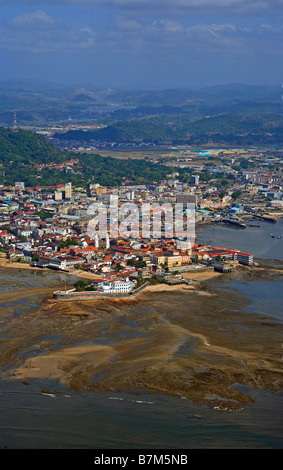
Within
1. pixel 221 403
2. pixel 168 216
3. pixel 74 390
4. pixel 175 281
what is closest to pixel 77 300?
pixel 175 281

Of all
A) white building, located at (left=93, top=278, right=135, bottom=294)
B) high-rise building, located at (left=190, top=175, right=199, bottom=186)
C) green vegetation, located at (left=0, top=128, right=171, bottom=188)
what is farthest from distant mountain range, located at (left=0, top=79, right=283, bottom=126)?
white building, located at (left=93, top=278, right=135, bottom=294)

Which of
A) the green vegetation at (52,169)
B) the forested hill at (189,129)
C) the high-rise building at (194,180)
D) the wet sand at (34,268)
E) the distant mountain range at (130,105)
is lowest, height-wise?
the wet sand at (34,268)

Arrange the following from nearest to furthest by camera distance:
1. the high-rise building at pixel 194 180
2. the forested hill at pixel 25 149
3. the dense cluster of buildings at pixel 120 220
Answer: the dense cluster of buildings at pixel 120 220 < the high-rise building at pixel 194 180 < the forested hill at pixel 25 149

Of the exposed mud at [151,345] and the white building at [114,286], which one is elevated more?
the white building at [114,286]

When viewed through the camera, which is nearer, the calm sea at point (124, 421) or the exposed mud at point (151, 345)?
the calm sea at point (124, 421)

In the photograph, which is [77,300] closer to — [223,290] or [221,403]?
[223,290]

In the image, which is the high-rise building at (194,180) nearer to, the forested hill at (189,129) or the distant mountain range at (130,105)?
the forested hill at (189,129)

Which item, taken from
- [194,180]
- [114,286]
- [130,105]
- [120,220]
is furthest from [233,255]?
[130,105]

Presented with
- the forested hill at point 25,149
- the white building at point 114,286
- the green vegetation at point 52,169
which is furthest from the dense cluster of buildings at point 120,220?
the forested hill at point 25,149
